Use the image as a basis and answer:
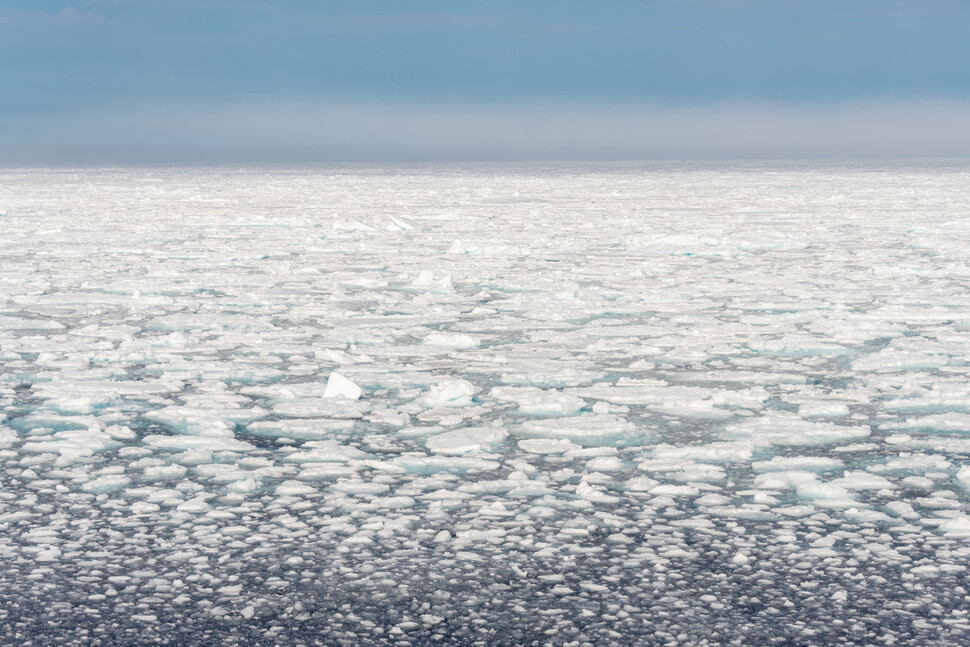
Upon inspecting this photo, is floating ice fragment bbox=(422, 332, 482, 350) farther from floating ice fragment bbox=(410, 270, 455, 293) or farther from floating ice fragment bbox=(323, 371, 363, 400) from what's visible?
floating ice fragment bbox=(410, 270, 455, 293)

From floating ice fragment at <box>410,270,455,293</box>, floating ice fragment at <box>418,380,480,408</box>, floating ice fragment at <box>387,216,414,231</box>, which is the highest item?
floating ice fragment at <box>387,216,414,231</box>

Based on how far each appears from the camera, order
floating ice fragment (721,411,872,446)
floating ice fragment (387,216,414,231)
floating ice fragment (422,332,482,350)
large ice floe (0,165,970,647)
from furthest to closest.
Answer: floating ice fragment (387,216,414,231) < floating ice fragment (422,332,482,350) < floating ice fragment (721,411,872,446) < large ice floe (0,165,970,647)

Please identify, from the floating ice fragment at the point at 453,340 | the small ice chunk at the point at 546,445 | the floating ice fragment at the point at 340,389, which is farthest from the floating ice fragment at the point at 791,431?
the floating ice fragment at the point at 453,340

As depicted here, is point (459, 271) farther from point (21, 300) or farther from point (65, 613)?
point (65, 613)

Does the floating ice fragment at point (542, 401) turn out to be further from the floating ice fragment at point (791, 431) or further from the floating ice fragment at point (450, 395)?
the floating ice fragment at point (791, 431)

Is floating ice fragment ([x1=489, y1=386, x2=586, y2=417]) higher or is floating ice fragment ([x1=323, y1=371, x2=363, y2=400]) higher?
floating ice fragment ([x1=323, y1=371, x2=363, y2=400])

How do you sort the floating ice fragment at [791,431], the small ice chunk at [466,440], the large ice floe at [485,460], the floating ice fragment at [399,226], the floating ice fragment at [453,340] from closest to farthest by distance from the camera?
the large ice floe at [485,460], the small ice chunk at [466,440], the floating ice fragment at [791,431], the floating ice fragment at [453,340], the floating ice fragment at [399,226]

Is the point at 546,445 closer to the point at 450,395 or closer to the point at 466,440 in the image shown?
the point at 466,440

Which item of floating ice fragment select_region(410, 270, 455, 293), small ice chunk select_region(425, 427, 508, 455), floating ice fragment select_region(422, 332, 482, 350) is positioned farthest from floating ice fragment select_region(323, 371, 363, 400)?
floating ice fragment select_region(410, 270, 455, 293)
